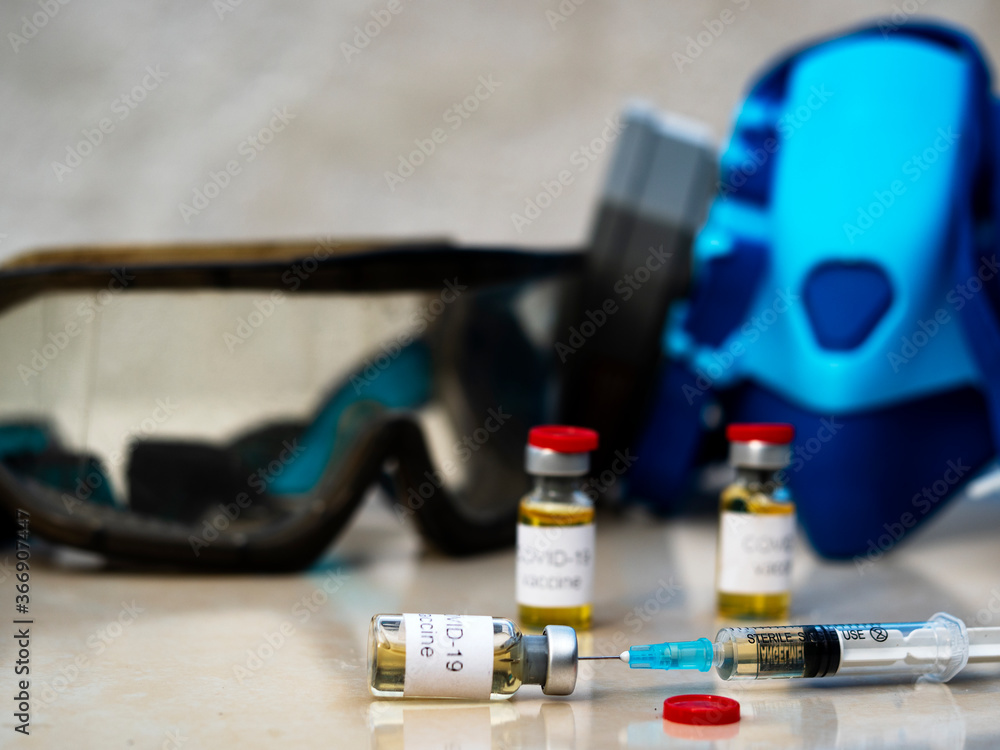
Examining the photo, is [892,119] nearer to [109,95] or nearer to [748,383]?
[748,383]

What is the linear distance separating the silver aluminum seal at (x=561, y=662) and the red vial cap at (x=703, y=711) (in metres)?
0.08

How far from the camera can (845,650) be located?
33.0 inches

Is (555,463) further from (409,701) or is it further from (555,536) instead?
(409,701)

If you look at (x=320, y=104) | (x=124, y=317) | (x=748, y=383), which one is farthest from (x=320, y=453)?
(x=320, y=104)

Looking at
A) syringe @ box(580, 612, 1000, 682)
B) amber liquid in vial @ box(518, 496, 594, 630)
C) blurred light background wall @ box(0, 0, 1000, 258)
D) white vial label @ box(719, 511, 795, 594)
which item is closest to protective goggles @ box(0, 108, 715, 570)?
amber liquid in vial @ box(518, 496, 594, 630)

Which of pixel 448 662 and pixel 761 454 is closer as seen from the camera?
pixel 448 662

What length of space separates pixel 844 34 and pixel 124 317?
0.98 m

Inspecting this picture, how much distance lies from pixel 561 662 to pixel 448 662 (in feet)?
0.29

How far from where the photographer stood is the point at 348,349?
127 cm

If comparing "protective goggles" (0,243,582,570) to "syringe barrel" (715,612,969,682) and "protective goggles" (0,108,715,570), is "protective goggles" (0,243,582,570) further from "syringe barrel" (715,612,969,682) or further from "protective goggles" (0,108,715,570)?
"syringe barrel" (715,612,969,682)

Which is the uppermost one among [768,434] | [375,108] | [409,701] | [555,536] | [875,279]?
[375,108]

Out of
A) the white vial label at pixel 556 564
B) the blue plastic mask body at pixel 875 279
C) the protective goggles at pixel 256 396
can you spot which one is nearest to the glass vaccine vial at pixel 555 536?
the white vial label at pixel 556 564

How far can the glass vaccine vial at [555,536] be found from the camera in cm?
98

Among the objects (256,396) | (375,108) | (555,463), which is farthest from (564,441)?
(375,108)
